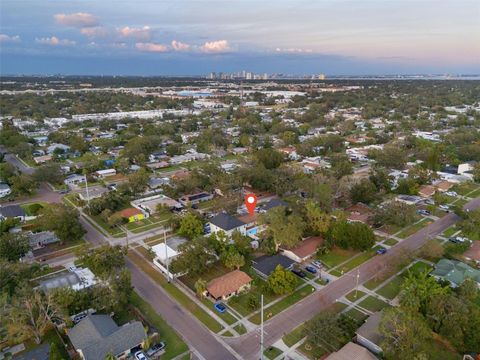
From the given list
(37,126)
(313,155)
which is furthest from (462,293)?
(37,126)

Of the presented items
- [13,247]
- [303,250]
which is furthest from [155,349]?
[13,247]

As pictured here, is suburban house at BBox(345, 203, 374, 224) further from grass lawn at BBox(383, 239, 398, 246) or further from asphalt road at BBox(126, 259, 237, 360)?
asphalt road at BBox(126, 259, 237, 360)

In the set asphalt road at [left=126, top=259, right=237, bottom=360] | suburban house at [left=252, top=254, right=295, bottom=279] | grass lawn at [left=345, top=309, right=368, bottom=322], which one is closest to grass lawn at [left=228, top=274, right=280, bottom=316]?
suburban house at [left=252, top=254, right=295, bottom=279]

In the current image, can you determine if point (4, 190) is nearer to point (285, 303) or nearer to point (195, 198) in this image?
point (195, 198)

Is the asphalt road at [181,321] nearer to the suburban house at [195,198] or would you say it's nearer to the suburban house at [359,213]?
the suburban house at [195,198]

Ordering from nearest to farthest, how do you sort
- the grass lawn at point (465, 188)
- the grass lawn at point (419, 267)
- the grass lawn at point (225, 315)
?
the grass lawn at point (225, 315) → the grass lawn at point (419, 267) → the grass lawn at point (465, 188)

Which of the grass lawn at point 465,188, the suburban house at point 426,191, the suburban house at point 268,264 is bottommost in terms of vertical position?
the suburban house at point 268,264

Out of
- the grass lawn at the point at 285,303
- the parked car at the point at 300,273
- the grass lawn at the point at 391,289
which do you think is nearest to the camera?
the grass lawn at the point at 285,303

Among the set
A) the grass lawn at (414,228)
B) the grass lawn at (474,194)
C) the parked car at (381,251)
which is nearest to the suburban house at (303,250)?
the parked car at (381,251)

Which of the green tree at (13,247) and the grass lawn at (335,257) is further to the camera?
the grass lawn at (335,257)
